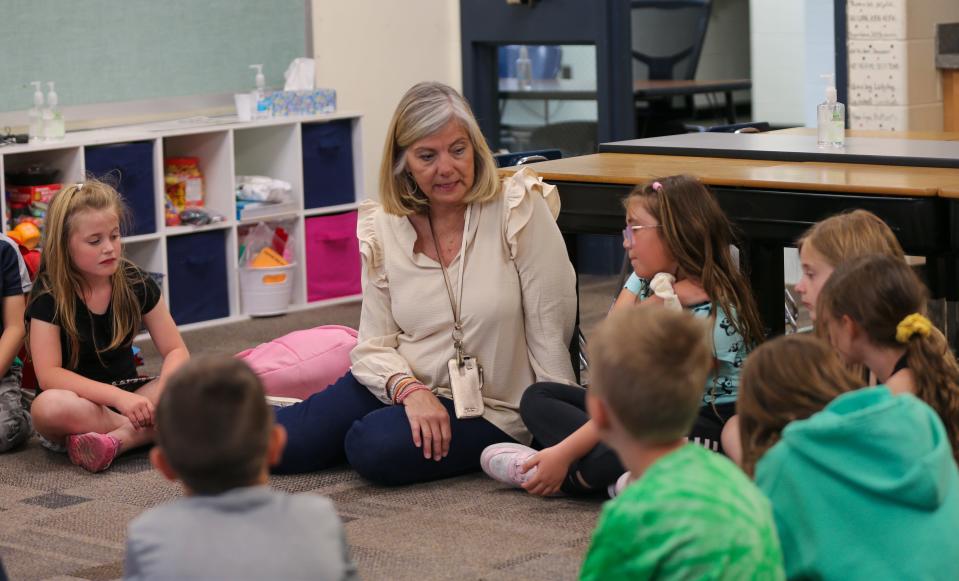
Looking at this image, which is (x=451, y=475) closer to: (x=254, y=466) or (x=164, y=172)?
(x=254, y=466)

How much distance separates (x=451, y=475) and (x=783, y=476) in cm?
139

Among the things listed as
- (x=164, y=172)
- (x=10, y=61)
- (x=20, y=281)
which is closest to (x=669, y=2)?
(x=164, y=172)

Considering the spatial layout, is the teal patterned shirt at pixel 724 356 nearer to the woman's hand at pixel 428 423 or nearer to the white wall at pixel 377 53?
the woman's hand at pixel 428 423

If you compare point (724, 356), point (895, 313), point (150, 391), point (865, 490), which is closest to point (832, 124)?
point (724, 356)

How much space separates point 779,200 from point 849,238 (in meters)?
0.55

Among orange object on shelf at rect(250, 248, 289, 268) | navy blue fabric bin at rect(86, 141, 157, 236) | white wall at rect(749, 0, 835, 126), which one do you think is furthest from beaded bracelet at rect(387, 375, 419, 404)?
white wall at rect(749, 0, 835, 126)

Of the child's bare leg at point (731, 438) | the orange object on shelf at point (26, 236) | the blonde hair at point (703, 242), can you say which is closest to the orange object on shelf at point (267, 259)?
the orange object on shelf at point (26, 236)

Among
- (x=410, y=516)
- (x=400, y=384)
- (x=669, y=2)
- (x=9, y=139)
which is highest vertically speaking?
(x=669, y=2)

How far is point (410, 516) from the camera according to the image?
2.85 metres

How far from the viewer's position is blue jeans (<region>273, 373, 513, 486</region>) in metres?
2.99

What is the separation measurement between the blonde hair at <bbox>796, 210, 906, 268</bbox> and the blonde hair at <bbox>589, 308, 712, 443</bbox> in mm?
918

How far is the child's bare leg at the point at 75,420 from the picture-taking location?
3.29 m

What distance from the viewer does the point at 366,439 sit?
3.01 m

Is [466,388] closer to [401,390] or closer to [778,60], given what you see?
[401,390]
